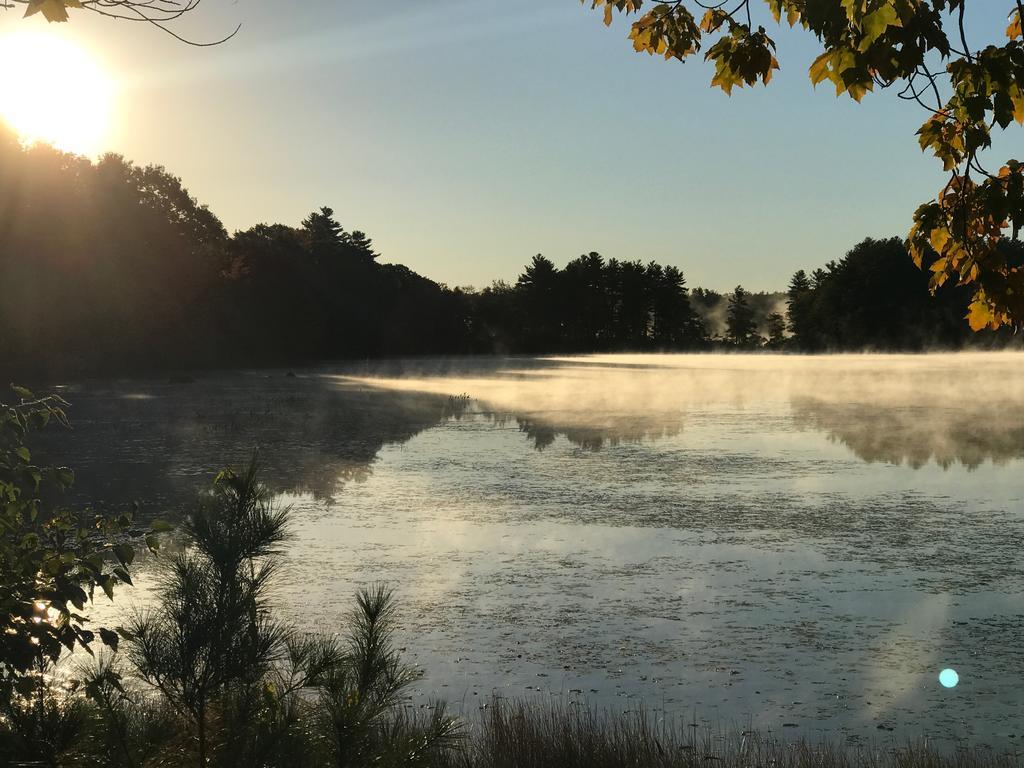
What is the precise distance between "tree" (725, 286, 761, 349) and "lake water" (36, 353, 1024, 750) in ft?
363

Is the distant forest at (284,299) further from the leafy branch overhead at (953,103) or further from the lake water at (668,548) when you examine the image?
the leafy branch overhead at (953,103)

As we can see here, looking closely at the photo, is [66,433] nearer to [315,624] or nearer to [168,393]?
[168,393]

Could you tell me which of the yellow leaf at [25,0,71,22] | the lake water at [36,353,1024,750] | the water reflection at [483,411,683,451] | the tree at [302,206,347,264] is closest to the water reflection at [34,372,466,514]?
the lake water at [36,353,1024,750]

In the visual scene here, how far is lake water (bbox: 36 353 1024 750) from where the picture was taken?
6863 mm

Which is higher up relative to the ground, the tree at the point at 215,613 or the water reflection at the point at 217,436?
the tree at the point at 215,613

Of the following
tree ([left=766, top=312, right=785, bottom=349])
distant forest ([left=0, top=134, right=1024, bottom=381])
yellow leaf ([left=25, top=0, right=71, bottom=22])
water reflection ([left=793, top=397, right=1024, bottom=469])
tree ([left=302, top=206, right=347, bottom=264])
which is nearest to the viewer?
yellow leaf ([left=25, top=0, right=71, bottom=22])

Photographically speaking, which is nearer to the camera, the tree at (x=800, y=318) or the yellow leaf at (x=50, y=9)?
the yellow leaf at (x=50, y=9)

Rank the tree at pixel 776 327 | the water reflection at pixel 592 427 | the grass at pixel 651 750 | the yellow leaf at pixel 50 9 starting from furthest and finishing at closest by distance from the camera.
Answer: the tree at pixel 776 327 → the water reflection at pixel 592 427 → the grass at pixel 651 750 → the yellow leaf at pixel 50 9

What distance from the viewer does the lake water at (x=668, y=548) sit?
686 centimetres

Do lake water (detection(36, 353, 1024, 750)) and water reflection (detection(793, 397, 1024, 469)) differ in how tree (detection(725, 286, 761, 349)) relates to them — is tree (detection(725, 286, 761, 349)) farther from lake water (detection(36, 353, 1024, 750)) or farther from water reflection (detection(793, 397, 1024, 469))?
lake water (detection(36, 353, 1024, 750))

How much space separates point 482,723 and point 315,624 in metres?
2.68

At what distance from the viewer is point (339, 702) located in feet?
13.6

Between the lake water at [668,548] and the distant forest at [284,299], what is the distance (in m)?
23.2

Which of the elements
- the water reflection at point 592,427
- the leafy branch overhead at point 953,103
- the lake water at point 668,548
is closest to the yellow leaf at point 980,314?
the leafy branch overhead at point 953,103
